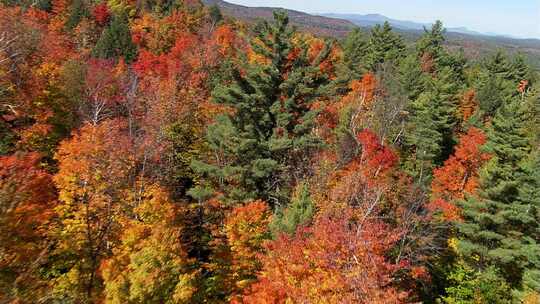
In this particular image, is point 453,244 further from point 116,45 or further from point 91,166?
point 116,45

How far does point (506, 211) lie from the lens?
2472 centimetres

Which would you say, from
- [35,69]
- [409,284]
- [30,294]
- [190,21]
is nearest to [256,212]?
[409,284]

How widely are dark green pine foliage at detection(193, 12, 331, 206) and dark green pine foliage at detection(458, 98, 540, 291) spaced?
10.2 m

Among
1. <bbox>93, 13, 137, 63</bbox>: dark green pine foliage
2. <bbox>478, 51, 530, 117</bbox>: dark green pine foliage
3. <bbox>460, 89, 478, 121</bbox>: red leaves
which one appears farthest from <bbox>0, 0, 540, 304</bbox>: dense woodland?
<bbox>478, 51, 530, 117</bbox>: dark green pine foliage

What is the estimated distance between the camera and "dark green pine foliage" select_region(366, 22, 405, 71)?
58344mm

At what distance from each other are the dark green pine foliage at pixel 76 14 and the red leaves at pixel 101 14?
2628 mm

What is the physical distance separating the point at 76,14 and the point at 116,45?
40.3ft

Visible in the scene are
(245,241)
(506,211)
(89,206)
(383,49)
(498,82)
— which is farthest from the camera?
(498,82)

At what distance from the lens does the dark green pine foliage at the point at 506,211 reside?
24.9 metres

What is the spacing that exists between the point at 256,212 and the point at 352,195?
19.8 ft

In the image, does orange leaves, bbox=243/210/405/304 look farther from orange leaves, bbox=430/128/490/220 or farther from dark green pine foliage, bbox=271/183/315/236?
orange leaves, bbox=430/128/490/220

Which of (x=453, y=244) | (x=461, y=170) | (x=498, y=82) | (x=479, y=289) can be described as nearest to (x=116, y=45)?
(x=461, y=170)

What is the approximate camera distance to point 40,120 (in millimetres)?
30250

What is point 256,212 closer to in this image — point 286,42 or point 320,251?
point 320,251
